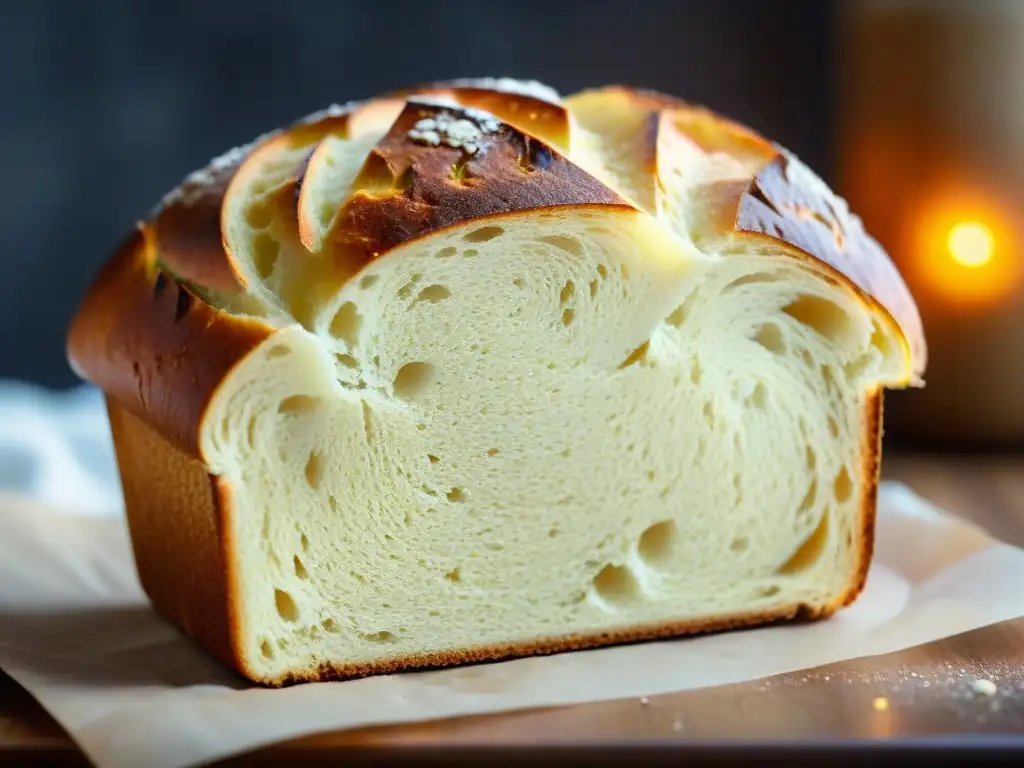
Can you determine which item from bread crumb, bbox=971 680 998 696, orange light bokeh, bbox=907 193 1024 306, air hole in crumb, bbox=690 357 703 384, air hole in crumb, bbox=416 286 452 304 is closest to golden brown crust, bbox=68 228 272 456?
air hole in crumb, bbox=416 286 452 304

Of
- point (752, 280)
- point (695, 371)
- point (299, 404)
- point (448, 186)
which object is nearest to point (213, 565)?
point (299, 404)

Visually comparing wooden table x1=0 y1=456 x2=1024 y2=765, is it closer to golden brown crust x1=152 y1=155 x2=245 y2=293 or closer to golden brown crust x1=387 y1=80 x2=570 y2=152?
golden brown crust x1=152 y1=155 x2=245 y2=293

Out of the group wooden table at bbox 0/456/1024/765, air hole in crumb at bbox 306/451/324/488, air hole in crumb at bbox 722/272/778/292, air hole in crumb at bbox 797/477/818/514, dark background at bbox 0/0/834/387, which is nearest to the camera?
wooden table at bbox 0/456/1024/765

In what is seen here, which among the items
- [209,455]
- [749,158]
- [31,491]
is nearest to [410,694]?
[209,455]

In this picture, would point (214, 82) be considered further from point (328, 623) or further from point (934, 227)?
point (328, 623)

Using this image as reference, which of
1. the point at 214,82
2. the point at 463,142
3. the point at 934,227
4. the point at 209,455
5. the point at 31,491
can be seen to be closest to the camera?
the point at 209,455

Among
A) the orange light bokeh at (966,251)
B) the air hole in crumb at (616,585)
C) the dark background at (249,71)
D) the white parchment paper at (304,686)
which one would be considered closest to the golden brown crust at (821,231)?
the white parchment paper at (304,686)

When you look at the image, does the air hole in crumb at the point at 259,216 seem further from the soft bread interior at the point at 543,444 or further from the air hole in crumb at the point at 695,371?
the air hole in crumb at the point at 695,371
